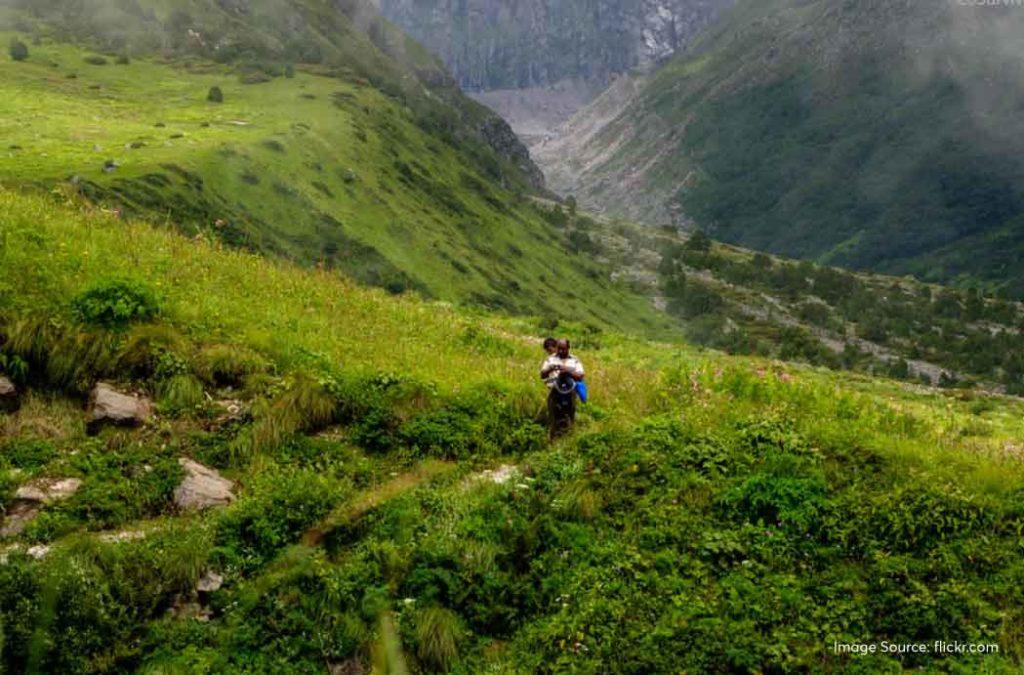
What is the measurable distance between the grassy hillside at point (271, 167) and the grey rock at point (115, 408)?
34.7m

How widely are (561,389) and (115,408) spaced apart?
7.01 m

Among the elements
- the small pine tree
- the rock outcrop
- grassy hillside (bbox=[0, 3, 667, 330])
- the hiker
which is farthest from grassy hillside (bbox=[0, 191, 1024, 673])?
the small pine tree

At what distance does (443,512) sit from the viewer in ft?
35.5

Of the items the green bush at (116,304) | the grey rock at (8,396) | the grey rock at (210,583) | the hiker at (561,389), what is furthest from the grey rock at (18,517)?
the hiker at (561,389)

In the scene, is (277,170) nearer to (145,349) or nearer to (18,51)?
(18,51)

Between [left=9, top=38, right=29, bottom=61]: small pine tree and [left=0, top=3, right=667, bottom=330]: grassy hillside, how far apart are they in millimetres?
1461

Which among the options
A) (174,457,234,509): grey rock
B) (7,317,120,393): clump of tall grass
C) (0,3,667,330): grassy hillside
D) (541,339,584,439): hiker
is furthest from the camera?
(0,3,667,330): grassy hillside

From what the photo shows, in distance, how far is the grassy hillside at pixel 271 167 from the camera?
77.2 metres

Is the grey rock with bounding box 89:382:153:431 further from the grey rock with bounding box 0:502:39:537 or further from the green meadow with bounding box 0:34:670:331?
the green meadow with bounding box 0:34:670:331

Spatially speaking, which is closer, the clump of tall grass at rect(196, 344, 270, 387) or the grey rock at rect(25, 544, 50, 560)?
the grey rock at rect(25, 544, 50, 560)

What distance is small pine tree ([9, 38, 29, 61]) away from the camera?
138750 mm

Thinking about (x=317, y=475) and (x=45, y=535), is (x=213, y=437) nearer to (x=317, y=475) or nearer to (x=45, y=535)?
(x=317, y=475)

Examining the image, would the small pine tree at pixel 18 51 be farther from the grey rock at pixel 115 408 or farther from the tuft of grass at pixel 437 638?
the tuft of grass at pixel 437 638

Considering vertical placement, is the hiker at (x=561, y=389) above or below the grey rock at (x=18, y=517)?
above
